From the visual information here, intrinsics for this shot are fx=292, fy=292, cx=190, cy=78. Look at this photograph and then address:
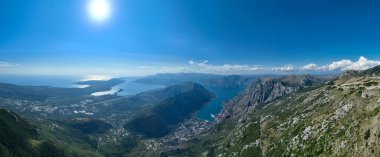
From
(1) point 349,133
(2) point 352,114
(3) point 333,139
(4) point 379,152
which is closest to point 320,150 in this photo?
(3) point 333,139

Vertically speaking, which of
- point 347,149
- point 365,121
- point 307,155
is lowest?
point 307,155

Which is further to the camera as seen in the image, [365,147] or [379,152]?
[365,147]

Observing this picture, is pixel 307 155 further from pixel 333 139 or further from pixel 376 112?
pixel 376 112

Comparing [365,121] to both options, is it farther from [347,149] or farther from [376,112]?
[347,149]

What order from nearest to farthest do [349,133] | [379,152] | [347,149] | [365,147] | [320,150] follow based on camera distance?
[379,152]
[365,147]
[347,149]
[349,133]
[320,150]

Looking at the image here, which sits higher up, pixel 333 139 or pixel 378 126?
pixel 378 126

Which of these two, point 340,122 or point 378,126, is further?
point 340,122

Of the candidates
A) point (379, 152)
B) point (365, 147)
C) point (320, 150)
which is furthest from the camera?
point (320, 150)

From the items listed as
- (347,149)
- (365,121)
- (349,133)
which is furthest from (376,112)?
(347,149)

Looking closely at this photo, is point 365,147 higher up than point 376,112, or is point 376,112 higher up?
point 376,112
